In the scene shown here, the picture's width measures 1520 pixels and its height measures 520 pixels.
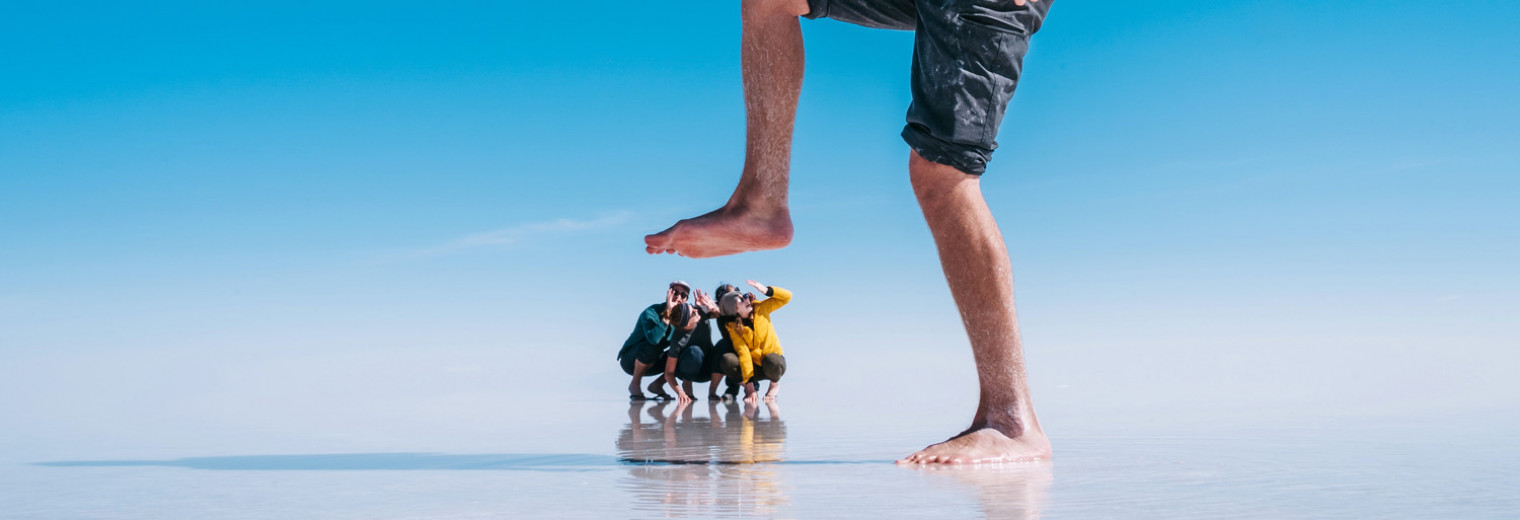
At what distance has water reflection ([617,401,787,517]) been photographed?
60.1 inches

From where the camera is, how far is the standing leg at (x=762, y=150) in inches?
89.7

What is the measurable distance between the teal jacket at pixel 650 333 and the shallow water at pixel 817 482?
4.65 metres

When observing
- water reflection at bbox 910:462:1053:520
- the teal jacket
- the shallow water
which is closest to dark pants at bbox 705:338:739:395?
the teal jacket

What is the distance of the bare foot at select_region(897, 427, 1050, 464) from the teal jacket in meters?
5.25

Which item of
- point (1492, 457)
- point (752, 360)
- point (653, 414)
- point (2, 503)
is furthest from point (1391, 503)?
point (752, 360)

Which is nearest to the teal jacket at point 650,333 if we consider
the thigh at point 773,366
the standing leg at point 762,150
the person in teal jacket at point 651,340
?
the person in teal jacket at point 651,340

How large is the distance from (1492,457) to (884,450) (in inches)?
46.1

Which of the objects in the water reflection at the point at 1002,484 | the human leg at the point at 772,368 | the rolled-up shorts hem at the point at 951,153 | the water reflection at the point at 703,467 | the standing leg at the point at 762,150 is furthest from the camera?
the human leg at the point at 772,368

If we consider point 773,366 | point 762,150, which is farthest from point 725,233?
point 773,366

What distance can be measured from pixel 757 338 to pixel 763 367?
7.6 inches

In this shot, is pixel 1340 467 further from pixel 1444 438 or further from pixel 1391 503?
pixel 1444 438

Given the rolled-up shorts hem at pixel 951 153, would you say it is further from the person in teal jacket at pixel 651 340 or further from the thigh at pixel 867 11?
the person in teal jacket at pixel 651 340

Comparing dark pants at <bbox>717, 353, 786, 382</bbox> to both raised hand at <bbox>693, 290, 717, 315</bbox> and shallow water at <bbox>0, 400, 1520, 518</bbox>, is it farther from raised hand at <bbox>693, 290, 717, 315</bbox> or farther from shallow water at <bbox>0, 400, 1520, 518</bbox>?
shallow water at <bbox>0, 400, 1520, 518</bbox>

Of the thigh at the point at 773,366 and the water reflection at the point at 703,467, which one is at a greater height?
the thigh at the point at 773,366
